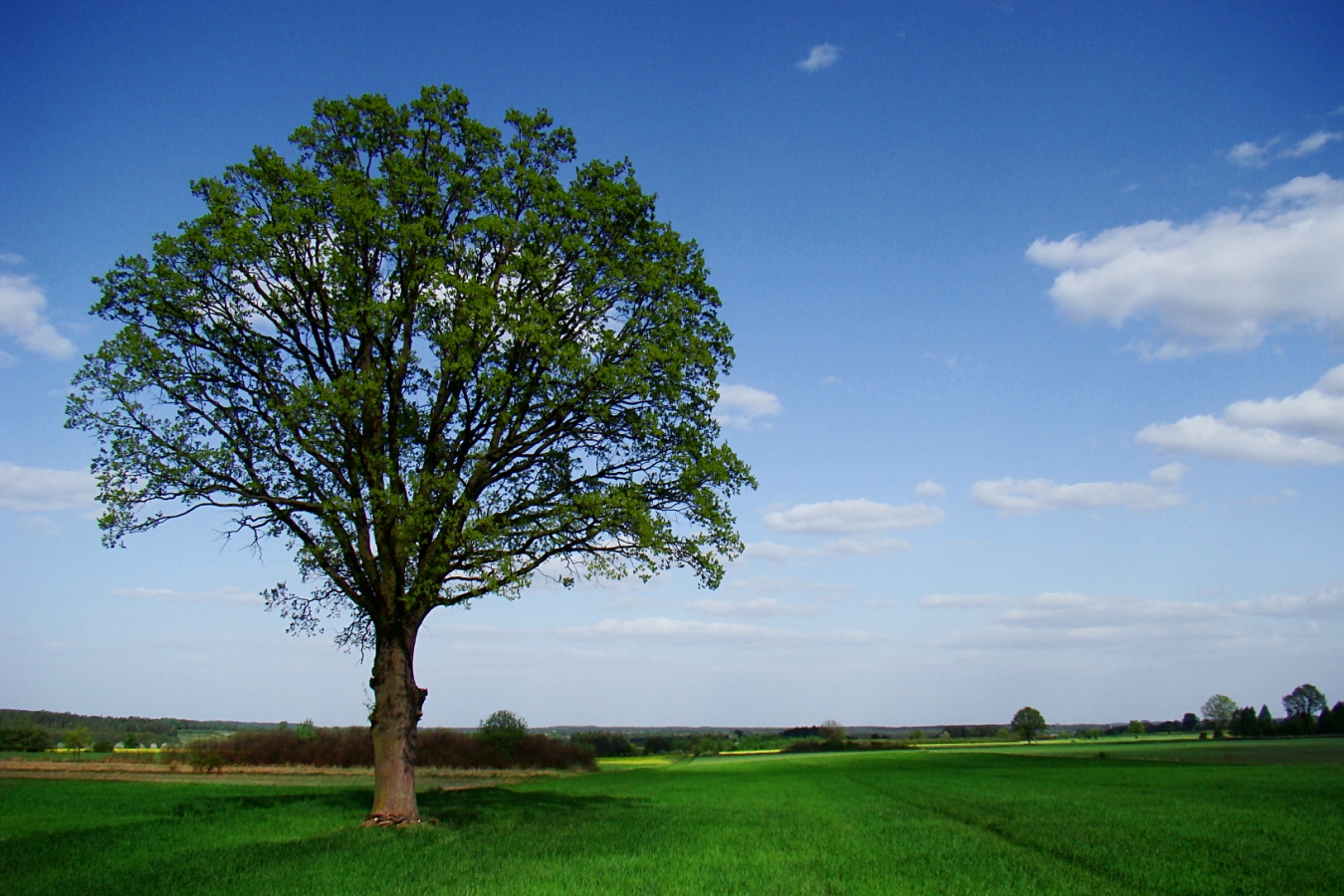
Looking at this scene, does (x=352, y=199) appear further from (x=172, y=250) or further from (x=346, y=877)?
(x=346, y=877)

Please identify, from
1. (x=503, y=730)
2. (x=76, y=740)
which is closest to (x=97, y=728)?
(x=76, y=740)

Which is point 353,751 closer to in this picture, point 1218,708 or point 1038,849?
point 1038,849

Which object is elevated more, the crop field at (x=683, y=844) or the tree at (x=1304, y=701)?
the crop field at (x=683, y=844)

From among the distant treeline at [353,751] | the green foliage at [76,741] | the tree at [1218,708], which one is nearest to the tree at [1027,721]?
the tree at [1218,708]

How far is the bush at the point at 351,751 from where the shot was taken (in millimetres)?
70812

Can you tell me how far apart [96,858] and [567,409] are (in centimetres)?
1245

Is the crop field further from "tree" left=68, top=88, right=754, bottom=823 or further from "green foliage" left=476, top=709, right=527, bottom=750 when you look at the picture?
"green foliage" left=476, top=709, right=527, bottom=750

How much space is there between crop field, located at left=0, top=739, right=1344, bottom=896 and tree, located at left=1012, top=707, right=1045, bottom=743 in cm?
12386

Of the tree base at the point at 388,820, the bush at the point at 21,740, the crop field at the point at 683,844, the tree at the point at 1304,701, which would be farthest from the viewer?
the tree at the point at 1304,701

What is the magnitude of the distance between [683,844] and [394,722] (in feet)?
23.7

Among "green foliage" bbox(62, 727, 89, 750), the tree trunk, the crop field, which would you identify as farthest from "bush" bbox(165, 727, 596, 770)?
the tree trunk

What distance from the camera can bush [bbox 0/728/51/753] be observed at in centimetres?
9146

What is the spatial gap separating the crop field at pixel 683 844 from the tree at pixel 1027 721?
12386 cm

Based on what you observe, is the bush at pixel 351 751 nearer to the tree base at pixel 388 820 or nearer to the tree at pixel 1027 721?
the tree base at pixel 388 820
